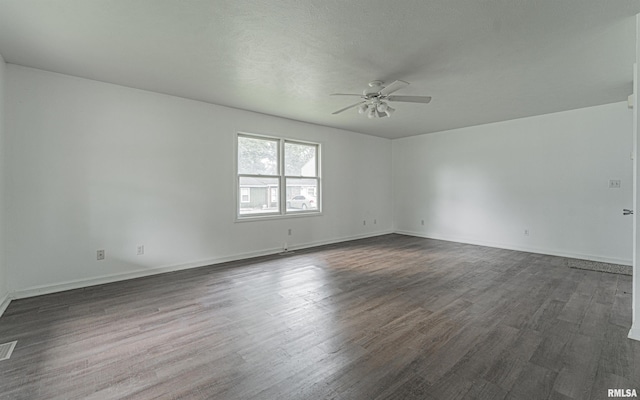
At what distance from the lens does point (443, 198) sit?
6.65m

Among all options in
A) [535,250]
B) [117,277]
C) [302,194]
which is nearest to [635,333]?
[535,250]

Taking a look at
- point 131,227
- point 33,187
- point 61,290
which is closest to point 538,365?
point 131,227

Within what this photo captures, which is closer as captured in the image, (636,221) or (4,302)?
(636,221)

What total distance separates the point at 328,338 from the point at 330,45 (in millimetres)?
2638

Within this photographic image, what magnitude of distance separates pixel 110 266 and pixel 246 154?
258cm

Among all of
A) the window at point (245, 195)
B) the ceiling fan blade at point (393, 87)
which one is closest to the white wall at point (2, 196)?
the window at point (245, 195)

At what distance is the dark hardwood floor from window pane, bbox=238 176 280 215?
144 cm

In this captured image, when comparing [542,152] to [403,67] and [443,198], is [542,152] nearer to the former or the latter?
[443,198]

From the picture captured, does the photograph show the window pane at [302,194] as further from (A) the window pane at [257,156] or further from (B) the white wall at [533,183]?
(B) the white wall at [533,183]

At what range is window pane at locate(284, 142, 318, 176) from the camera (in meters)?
5.54

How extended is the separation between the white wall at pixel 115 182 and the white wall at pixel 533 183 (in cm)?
385

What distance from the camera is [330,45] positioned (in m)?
2.63

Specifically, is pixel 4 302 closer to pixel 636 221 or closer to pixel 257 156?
pixel 257 156

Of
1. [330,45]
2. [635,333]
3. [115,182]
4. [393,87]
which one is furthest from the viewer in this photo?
[115,182]
